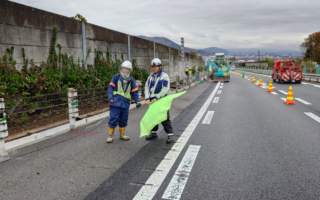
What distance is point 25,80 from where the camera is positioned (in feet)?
20.4

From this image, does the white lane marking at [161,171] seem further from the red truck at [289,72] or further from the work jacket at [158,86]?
the red truck at [289,72]

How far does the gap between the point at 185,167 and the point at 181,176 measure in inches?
13.1

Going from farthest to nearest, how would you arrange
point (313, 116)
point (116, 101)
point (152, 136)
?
point (313, 116)
point (152, 136)
point (116, 101)

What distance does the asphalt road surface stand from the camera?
308 cm

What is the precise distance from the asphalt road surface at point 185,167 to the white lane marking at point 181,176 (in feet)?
0.04

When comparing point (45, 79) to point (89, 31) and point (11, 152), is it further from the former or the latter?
point (89, 31)

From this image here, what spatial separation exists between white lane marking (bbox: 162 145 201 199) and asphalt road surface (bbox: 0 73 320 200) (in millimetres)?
13

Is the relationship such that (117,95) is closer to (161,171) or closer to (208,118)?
(161,171)

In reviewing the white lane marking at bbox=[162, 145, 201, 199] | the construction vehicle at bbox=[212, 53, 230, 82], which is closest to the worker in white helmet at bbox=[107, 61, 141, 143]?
the white lane marking at bbox=[162, 145, 201, 199]

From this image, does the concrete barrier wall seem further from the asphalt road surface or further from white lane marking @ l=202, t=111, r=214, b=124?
white lane marking @ l=202, t=111, r=214, b=124

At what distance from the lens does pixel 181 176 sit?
3.53 m

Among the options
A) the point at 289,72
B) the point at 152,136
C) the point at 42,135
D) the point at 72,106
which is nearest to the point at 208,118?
the point at 152,136

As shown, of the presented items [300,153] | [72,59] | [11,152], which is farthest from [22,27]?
[300,153]

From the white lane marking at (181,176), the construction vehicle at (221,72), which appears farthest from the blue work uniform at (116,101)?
the construction vehicle at (221,72)
